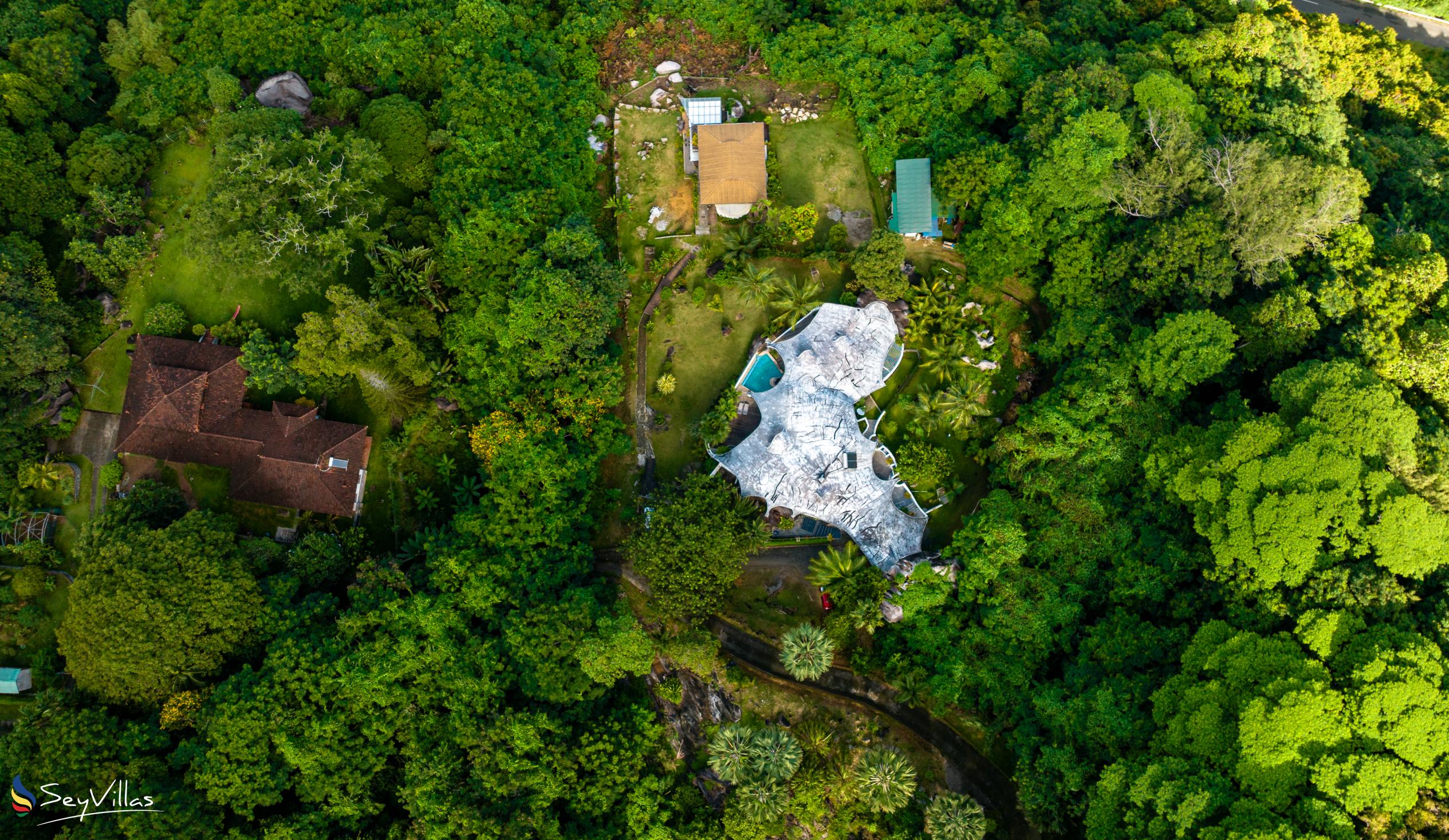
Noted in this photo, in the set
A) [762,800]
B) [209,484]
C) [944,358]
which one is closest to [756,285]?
[944,358]

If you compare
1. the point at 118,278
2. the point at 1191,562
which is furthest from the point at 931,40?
the point at 118,278

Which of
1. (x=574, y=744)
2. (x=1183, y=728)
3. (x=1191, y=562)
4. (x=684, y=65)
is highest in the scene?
(x=684, y=65)

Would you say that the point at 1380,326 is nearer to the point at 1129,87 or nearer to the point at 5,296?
the point at 1129,87

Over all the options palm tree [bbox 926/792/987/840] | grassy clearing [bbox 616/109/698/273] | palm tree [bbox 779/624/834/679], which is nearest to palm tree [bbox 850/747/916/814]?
palm tree [bbox 926/792/987/840]

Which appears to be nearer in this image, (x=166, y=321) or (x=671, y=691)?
(x=671, y=691)

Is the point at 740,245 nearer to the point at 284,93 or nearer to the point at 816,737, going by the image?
the point at 816,737

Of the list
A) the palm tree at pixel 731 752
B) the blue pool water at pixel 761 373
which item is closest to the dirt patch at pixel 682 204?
the blue pool water at pixel 761 373

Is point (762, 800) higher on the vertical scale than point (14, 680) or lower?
higher

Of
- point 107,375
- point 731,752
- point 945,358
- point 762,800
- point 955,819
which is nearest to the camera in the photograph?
point 955,819

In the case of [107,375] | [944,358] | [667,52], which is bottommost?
[107,375]
